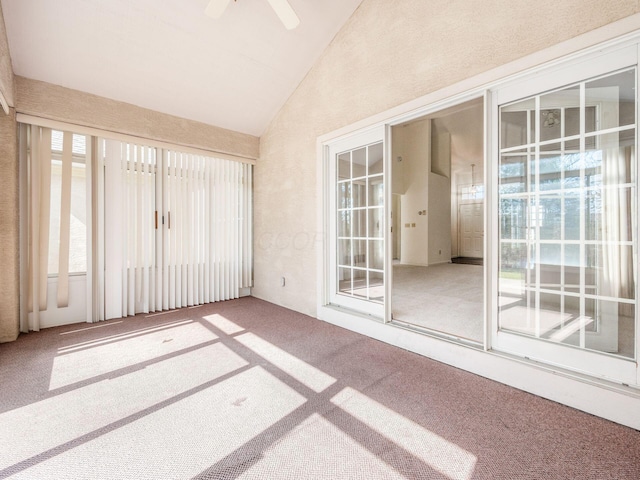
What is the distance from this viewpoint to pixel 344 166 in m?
3.38

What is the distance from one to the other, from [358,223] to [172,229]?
2629 millimetres

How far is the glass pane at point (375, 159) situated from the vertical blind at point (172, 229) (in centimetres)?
240

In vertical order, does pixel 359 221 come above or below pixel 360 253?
above

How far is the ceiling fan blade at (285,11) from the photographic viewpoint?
236 centimetres

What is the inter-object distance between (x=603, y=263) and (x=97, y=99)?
4992 millimetres

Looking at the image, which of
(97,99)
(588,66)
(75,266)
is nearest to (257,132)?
(97,99)

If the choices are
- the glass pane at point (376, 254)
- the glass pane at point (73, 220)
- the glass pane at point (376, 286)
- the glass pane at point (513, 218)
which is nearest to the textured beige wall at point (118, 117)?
the glass pane at point (73, 220)

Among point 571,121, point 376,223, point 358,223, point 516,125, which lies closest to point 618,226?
point 571,121

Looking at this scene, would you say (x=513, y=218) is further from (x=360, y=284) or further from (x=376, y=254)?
(x=360, y=284)

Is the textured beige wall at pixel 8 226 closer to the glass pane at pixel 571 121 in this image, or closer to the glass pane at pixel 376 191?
the glass pane at pixel 376 191

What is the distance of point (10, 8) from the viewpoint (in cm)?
242

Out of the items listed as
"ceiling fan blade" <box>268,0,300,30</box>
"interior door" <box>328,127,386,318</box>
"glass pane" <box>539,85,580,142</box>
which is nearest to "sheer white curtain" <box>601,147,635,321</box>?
"glass pane" <box>539,85,580,142</box>

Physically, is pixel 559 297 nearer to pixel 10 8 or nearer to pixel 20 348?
pixel 20 348

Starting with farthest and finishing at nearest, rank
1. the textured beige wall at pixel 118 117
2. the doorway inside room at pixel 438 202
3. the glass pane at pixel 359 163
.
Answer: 1. the doorway inside room at pixel 438 202
2. the glass pane at pixel 359 163
3. the textured beige wall at pixel 118 117
